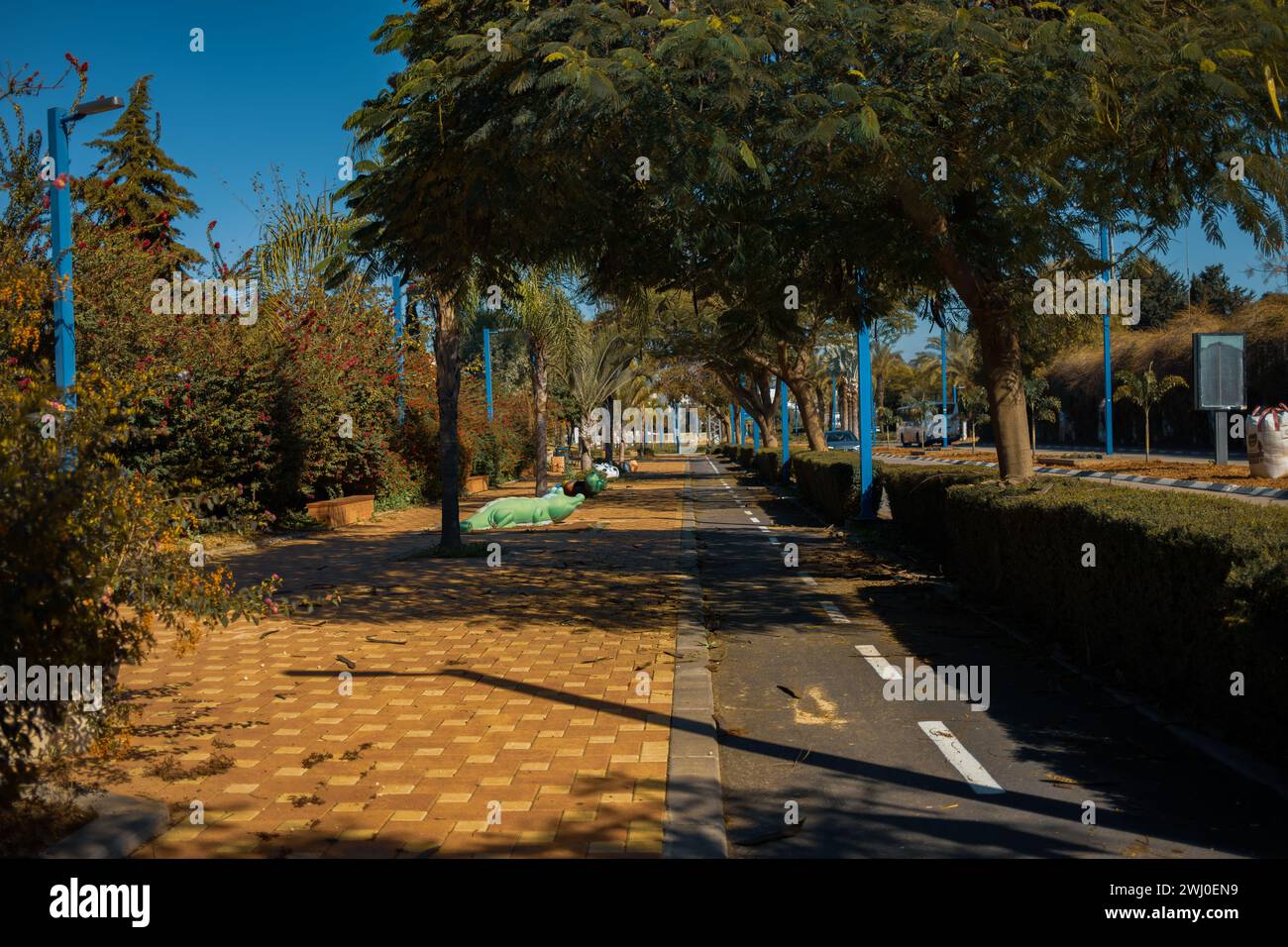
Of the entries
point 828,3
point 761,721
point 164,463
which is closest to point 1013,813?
point 761,721

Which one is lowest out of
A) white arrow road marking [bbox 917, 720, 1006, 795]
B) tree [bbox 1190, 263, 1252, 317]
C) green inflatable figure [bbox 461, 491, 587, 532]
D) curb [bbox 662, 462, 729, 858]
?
white arrow road marking [bbox 917, 720, 1006, 795]

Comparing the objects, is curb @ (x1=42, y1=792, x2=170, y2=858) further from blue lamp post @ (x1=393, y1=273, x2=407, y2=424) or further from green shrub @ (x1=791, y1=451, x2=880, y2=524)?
blue lamp post @ (x1=393, y1=273, x2=407, y2=424)

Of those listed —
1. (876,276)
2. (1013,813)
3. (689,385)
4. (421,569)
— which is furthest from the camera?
(689,385)

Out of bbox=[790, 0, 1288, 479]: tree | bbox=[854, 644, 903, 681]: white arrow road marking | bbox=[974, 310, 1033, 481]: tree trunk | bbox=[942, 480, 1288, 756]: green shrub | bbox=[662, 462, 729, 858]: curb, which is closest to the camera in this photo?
bbox=[662, 462, 729, 858]: curb

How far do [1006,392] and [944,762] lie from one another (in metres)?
6.52

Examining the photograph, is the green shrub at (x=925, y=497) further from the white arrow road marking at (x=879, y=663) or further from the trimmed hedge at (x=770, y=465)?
the trimmed hedge at (x=770, y=465)

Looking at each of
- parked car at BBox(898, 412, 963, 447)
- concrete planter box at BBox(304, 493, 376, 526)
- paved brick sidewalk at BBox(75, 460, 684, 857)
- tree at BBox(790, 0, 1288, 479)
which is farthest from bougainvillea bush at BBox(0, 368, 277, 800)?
parked car at BBox(898, 412, 963, 447)

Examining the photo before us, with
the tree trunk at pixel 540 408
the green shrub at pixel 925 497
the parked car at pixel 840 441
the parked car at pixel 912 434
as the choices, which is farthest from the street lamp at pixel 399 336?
the parked car at pixel 912 434

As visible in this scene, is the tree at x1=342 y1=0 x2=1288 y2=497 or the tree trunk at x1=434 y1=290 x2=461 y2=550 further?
the tree trunk at x1=434 y1=290 x2=461 y2=550

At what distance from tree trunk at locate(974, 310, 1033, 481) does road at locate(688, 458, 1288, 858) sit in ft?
7.31

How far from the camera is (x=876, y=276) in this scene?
12.3 meters

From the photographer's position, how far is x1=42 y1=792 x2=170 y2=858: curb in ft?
13.4
